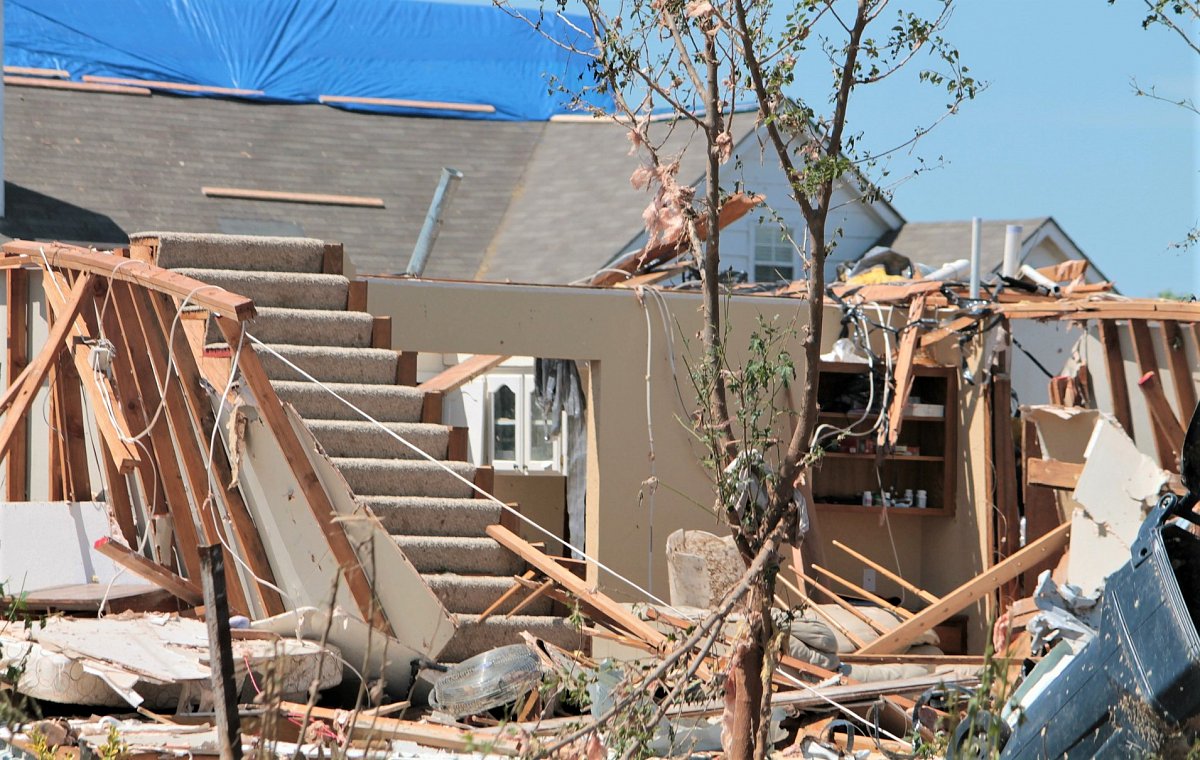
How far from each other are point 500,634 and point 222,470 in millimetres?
1889

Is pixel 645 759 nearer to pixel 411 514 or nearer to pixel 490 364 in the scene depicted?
pixel 411 514

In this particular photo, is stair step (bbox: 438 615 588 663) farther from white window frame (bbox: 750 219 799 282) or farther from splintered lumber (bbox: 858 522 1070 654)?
white window frame (bbox: 750 219 799 282)

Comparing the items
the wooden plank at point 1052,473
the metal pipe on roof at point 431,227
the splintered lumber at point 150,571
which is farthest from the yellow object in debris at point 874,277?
the splintered lumber at point 150,571

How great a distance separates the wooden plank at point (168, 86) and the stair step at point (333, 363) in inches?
460

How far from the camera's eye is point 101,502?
919 cm

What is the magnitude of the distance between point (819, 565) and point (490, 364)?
150 inches

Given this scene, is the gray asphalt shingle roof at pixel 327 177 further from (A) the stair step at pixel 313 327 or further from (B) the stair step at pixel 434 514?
(B) the stair step at pixel 434 514

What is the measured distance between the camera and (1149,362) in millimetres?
10219

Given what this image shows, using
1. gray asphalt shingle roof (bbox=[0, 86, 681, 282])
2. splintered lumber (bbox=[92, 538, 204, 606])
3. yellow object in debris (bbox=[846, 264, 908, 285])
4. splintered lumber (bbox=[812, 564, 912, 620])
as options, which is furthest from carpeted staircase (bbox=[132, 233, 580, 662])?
gray asphalt shingle roof (bbox=[0, 86, 681, 282])

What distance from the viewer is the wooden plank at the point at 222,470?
8133 mm

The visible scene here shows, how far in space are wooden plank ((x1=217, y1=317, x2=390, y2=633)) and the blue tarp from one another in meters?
12.7

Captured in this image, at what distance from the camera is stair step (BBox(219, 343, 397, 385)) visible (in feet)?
30.1

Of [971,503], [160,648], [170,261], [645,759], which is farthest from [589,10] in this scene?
[971,503]

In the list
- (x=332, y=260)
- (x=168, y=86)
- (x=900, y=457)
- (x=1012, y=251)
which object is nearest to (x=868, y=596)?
(x=900, y=457)
